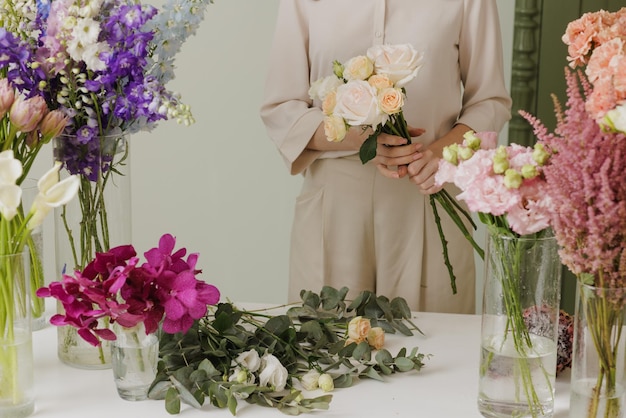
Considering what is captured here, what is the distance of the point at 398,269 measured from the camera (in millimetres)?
2391

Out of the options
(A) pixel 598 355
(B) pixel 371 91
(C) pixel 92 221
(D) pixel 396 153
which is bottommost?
(A) pixel 598 355

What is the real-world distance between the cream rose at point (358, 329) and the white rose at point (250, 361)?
21cm

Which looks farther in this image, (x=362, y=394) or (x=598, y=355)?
(x=362, y=394)

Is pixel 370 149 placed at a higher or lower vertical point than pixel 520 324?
higher

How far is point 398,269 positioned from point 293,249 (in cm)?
29

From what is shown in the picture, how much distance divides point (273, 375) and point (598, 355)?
1.67 ft

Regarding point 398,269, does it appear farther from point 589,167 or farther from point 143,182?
point 143,182

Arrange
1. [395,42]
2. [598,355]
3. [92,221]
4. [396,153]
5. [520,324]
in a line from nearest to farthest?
[598,355], [520,324], [92,221], [396,153], [395,42]

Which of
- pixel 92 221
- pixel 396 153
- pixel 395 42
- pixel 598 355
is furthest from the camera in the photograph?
pixel 395 42

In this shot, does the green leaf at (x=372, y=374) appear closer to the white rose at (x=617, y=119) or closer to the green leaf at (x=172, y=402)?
the green leaf at (x=172, y=402)

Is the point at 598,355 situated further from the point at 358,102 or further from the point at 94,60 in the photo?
the point at 94,60

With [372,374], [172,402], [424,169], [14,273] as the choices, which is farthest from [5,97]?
[424,169]

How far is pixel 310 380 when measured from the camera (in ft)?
5.11

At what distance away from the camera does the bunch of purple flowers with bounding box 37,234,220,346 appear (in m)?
1.42
